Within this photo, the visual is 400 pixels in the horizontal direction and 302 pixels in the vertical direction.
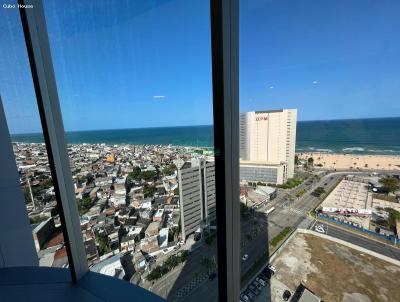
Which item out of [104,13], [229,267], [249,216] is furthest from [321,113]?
[104,13]

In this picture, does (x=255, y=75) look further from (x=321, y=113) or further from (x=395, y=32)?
(x=395, y=32)

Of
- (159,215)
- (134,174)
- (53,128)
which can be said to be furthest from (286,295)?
(53,128)

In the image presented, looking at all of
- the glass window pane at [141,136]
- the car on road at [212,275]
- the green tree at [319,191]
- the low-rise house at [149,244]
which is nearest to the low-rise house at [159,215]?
the glass window pane at [141,136]

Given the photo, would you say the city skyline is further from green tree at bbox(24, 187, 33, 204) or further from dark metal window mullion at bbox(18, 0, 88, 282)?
green tree at bbox(24, 187, 33, 204)

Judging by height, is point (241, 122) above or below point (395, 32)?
below

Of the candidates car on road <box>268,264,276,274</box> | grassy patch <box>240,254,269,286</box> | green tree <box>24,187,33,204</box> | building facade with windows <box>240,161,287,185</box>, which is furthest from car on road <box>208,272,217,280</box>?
green tree <box>24,187,33,204</box>

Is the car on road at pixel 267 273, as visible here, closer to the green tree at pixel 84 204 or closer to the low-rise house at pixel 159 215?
the low-rise house at pixel 159 215

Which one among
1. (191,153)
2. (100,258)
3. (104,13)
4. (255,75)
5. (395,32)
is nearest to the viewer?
(395,32)
